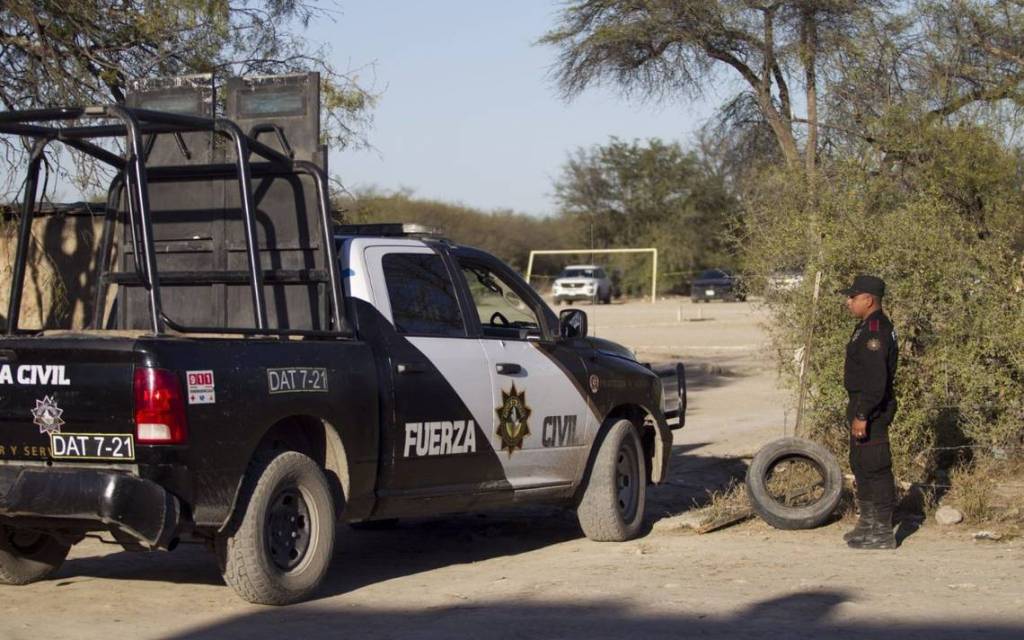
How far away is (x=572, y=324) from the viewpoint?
915 centimetres

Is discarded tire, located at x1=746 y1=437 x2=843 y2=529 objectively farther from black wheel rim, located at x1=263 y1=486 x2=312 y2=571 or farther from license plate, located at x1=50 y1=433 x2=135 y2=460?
license plate, located at x1=50 y1=433 x2=135 y2=460

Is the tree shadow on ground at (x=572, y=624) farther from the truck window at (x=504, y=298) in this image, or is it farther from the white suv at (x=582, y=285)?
the white suv at (x=582, y=285)

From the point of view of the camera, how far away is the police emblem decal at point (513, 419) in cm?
838

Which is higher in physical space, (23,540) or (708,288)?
(708,288)

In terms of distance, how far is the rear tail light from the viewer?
632 centimetres

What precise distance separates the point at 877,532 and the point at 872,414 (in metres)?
0.74

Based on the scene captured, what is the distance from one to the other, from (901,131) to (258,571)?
7.74 metres

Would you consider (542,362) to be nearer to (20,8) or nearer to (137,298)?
(137,298)

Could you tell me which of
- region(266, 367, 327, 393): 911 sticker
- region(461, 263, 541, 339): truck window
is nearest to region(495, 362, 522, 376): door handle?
region(461, 263, 541, 339): truck window

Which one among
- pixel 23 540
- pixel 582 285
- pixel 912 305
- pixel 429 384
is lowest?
pixel 23 540

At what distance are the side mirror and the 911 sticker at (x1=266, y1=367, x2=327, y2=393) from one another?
2.31 metres

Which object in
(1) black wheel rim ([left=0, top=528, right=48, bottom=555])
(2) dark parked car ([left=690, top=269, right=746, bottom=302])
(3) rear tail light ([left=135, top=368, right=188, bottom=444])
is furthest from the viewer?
(2) dark parked car ([left=690, top=269, right=746, bottom=302])

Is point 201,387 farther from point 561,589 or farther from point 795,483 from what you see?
point 795,483

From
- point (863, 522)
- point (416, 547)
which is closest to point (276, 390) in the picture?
point (416, 547)
